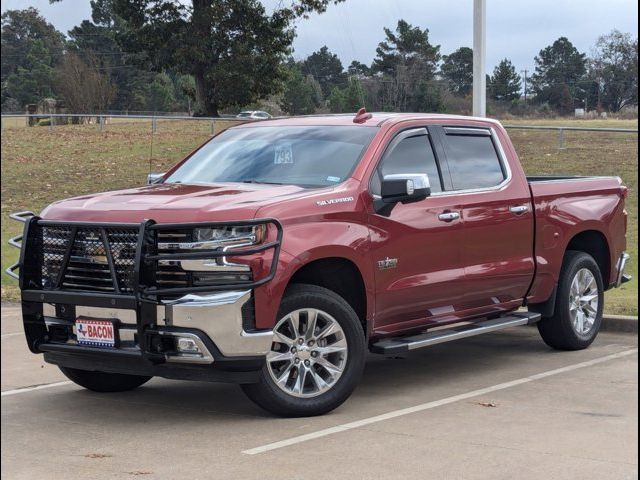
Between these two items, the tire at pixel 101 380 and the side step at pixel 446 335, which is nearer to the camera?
the side step at pixel 446 335

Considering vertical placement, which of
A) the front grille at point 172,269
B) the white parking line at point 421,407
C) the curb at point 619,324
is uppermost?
the front grille at point 172,269

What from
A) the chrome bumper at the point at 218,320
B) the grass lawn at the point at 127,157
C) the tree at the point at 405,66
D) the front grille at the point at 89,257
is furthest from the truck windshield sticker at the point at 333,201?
the tree at the point at 405,66

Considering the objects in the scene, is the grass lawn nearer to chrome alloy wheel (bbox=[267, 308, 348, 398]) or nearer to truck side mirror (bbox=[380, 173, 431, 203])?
truck side mirror (bbox=[380, 173, 431, 203])

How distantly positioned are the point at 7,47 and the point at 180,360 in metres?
9.66

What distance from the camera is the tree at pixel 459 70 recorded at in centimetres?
1555

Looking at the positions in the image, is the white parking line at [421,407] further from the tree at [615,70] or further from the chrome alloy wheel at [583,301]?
the tree at [615,70]

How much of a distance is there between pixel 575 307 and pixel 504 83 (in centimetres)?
665

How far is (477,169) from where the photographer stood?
895 cm

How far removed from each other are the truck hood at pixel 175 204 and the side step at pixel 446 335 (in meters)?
1.24

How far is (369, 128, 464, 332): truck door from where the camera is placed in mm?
7738

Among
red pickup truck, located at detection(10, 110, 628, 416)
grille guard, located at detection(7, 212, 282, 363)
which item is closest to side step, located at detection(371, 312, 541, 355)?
red pickup truck, located at detection(10, 110, 628, 416)

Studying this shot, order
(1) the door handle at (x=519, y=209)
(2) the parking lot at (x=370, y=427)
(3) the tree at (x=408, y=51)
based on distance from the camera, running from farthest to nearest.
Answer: (3) the tree at (x=408, y=51) → (1) the door handle at (x=519, y=209) → (2) the parking lot at (x=370, y=427)

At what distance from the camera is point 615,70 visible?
16984 mm

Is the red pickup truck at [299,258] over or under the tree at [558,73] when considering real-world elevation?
under
